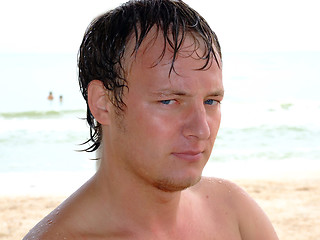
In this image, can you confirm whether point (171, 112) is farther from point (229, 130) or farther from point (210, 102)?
point (229, 130)

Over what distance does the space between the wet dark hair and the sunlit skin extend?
0.07 feet

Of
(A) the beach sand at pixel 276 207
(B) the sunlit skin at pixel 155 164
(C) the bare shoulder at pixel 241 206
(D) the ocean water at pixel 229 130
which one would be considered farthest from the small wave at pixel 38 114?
(B) the sunlit skin at pixel 155 164

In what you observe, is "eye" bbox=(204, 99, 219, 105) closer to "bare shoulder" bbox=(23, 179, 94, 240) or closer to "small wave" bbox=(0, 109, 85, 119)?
"bare shoulder" bbox=(23, 179, 94, 240)

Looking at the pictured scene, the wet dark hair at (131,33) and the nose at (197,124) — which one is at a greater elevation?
the wet dark hair at (131,33)

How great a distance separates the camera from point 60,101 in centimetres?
2106

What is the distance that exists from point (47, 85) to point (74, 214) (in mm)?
28656

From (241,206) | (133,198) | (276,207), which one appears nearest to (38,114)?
(276,207)

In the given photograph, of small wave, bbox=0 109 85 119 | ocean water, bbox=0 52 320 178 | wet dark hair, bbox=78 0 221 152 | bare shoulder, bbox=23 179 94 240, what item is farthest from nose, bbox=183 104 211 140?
small wave, bbox=0 109 85 119

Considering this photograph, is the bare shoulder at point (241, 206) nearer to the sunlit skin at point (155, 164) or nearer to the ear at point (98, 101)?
the sunlit skin at point (155, 164)

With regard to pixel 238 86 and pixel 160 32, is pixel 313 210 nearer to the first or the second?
pixel 160 32

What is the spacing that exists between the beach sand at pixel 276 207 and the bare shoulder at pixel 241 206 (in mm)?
4002

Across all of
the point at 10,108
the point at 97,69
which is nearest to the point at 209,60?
the point at 97,69

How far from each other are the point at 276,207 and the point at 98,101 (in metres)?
5.61

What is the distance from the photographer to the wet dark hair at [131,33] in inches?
49.0
